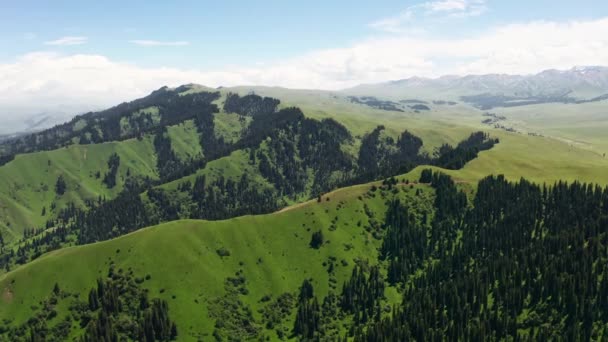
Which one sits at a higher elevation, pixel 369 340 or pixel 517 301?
pixel 517 301

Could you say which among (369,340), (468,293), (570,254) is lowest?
(369,340)

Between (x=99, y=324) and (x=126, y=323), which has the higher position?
(x=99, y=324)

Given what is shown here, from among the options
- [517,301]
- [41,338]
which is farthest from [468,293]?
[41,338]

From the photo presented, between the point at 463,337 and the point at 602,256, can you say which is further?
the point at 602,256

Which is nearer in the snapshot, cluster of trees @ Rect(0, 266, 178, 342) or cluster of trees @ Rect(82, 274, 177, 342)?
cluster of trees @ Rect(82, 274, 177, 342)

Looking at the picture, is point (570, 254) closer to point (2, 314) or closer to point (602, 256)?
point (602, 256)

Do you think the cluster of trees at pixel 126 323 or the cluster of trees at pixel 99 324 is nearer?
the cluster of trees at pixel 126 323

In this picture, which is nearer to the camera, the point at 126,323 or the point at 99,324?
the point at 99,324

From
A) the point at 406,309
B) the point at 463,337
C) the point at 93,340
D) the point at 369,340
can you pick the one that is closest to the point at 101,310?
the point at 93,340

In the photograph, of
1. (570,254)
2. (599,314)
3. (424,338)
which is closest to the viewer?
(599,314)

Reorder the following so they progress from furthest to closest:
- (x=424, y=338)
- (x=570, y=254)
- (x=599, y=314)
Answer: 1. (x=570, y=254)
2. (x=424, y=338)
3. (x=599, y=314)
